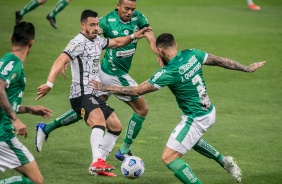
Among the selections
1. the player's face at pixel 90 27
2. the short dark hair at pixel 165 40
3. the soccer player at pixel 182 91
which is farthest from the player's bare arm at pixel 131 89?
the player's face at pixel 90 27

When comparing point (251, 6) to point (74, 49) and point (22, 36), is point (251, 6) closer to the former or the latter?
point (74, 49)

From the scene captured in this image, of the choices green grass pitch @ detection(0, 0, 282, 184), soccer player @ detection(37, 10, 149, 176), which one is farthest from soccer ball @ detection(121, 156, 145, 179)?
green grass pitch @ detection(0, 0, 282, 184)

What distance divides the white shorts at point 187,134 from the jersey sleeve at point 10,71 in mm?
2522

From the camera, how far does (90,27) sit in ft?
39.4

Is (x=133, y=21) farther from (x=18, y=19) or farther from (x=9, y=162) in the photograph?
(x=18, y=19)

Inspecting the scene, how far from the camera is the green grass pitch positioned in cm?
1259

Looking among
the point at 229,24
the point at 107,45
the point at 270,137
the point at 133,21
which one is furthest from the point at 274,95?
the point at 229,24

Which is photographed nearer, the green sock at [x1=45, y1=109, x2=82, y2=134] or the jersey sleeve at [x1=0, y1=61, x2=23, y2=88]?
the jersey sleeve at [x1=0, y1=61, x2=23, y2=88]

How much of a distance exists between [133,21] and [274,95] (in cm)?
629

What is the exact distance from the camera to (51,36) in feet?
79.0

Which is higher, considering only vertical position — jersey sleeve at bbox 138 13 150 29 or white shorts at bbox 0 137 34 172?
jersey sleeve at bbox 138 13 150 29

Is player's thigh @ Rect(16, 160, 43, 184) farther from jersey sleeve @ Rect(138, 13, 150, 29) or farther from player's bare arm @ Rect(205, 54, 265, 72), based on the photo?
jersey sleeve @ Rect(138, 13, 150, 29)

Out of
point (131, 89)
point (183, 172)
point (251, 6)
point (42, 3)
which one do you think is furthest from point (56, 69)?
point (251, 6)

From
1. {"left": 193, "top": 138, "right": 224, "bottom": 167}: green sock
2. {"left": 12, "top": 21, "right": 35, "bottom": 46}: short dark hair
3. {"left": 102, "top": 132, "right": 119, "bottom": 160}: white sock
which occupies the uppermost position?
{"left": 12, "top": 21, "right": 35, "bottom": 46}: short dark hair
